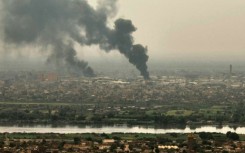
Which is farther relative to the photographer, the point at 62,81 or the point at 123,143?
the point at 62,81

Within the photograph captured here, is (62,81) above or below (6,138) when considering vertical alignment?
above

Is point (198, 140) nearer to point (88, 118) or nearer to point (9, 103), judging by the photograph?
point (88, 118)

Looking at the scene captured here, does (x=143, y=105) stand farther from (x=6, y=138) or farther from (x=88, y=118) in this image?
(x=6, y=138)

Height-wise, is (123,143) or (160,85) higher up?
(160,85)

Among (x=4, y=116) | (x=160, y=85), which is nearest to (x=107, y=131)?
(x=4, y=116)

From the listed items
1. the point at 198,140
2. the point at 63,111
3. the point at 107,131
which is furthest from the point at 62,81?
the point at 198,140

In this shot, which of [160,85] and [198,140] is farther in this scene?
[160,85]

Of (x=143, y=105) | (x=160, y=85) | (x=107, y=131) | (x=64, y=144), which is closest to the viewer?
(x=64, y=144)

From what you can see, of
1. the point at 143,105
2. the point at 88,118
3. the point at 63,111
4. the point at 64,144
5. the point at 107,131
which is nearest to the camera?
the point at 64,144

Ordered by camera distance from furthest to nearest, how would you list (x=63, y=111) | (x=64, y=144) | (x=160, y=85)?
(x=160, y=85) < (x=63, y=111) < (x=64, y=144)
